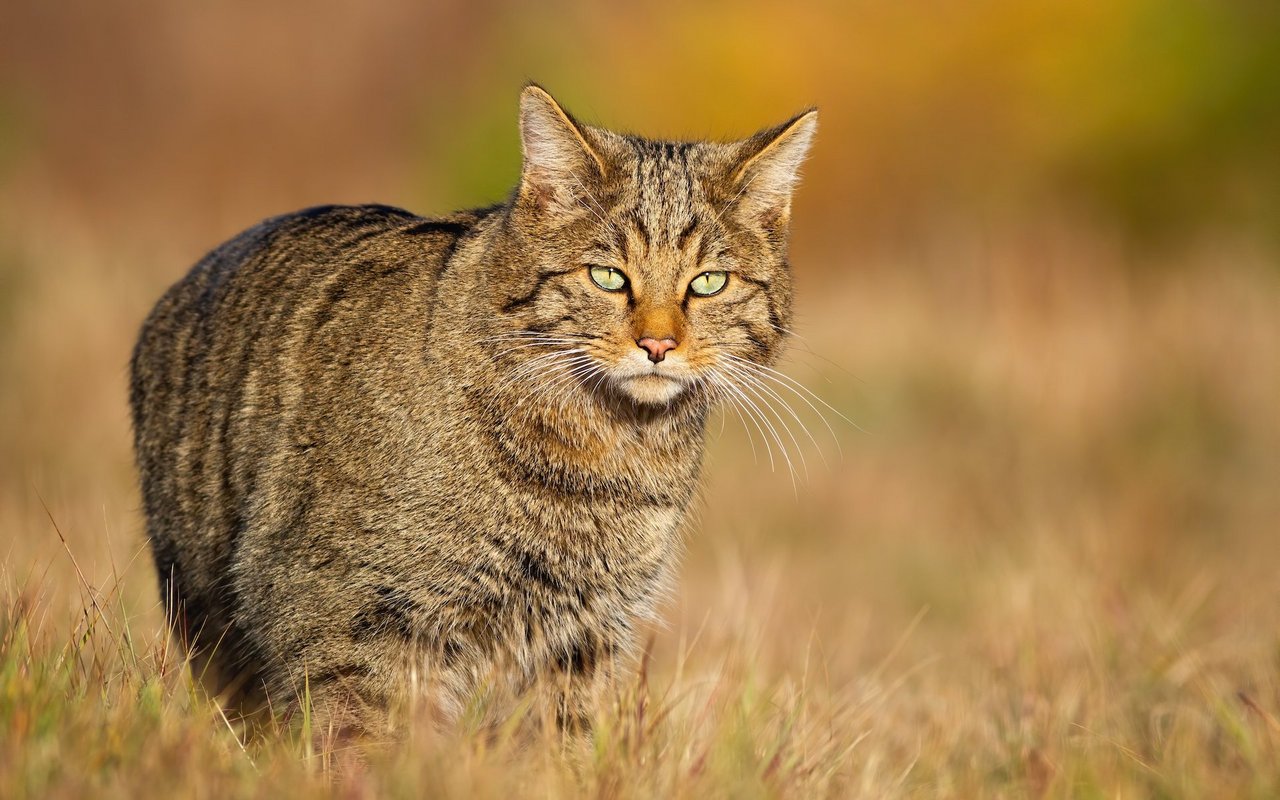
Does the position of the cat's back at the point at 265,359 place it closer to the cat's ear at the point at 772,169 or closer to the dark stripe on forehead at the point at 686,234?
the dark stripe on forehead at the point at 686,234

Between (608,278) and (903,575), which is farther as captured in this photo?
(903,575)

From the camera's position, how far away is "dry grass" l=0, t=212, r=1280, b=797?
289cm

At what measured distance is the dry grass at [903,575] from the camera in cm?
289

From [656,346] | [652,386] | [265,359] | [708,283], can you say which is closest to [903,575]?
[708,283]

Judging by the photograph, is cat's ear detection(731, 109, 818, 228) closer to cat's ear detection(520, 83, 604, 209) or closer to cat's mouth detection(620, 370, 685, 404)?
cat's ear detection(520, 83, 604, 209)

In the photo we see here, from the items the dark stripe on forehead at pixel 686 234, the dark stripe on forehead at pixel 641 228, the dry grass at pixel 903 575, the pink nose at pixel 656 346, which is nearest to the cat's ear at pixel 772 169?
the dark stripe on forehead at pixel 686 234

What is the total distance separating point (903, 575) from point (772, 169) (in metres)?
3.69

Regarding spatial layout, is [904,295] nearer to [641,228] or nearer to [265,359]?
[641,228]

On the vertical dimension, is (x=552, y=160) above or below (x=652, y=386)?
above

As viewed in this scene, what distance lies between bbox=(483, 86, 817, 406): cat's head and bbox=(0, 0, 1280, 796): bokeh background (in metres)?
0.78

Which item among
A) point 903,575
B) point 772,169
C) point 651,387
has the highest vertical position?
point 772,169

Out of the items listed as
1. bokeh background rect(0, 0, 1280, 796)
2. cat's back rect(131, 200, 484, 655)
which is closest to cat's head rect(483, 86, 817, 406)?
cat's back rect(131, 200, 484, 655)

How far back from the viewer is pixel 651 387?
352cm

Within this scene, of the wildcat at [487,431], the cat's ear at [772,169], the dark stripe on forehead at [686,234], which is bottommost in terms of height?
the wildcat at [487,431]
